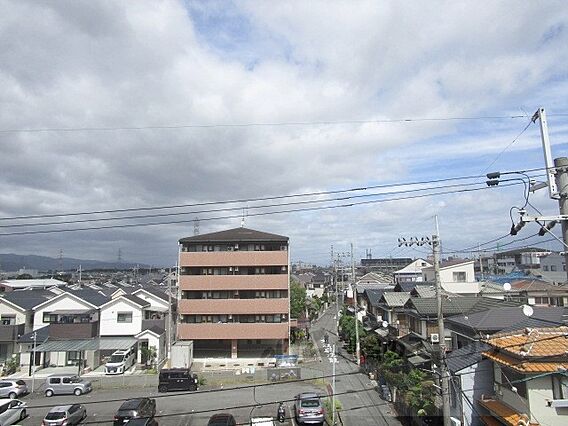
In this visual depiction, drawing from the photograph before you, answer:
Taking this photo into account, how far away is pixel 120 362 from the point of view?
35.9 metres

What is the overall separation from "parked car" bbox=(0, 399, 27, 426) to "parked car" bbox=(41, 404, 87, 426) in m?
1.64

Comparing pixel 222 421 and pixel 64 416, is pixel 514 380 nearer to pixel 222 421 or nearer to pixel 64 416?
pixel 222 421

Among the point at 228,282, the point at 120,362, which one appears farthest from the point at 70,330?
the point at 228,282

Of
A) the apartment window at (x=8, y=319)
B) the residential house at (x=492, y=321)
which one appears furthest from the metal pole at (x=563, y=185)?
the apartment window at (x=8, y=319)

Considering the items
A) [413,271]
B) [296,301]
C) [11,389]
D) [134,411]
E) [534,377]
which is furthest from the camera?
[413,271]

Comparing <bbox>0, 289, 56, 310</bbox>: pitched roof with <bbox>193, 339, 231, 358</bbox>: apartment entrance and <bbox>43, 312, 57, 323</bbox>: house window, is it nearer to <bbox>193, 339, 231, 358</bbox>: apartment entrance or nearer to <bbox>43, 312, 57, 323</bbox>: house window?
<bbox>43, 312, 57, 323</bbox>: house window

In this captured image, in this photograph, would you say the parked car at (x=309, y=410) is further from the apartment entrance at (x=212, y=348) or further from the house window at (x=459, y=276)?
the house window at (x=459, y=276)

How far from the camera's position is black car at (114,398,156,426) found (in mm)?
22062

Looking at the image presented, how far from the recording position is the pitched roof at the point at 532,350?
47.2 ft

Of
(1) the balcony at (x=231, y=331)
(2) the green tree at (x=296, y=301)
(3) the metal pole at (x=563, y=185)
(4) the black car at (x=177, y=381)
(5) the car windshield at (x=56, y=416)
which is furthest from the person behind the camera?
(2) the green tree at (x=296, y=301)

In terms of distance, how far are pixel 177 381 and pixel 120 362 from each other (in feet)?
27.3

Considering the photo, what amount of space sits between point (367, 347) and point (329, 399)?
43.6 feet

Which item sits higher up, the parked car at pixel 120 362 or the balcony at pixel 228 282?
the balcony at pixel 228 282

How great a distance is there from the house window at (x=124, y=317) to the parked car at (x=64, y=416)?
18.6 m
